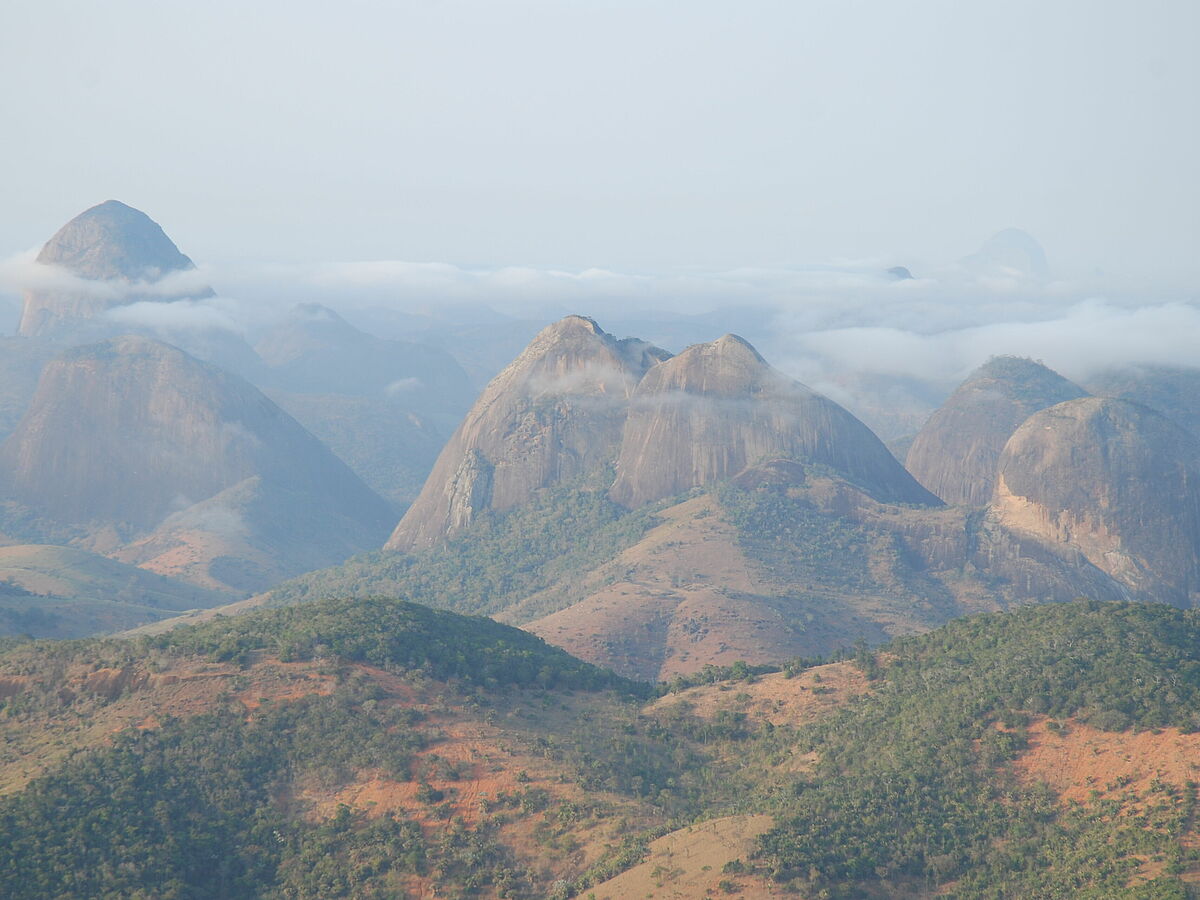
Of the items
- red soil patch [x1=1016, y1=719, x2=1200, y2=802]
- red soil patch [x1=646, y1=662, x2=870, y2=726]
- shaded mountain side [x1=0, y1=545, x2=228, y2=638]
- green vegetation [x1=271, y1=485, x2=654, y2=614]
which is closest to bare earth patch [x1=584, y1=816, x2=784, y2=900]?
red soil patch [x1=1016, y1=719, x2=1200, y2=802]

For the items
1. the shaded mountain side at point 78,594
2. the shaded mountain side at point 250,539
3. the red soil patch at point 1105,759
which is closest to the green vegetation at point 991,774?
the red soil patch at point 1105,759

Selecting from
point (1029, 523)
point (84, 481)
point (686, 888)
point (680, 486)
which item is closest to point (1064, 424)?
point (1029, 523)

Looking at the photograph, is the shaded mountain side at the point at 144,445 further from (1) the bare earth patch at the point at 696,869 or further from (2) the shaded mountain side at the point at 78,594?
(1) the bare earth patch at the point at 696,869

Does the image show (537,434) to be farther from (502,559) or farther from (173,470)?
(173,470)

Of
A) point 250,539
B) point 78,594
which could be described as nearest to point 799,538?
point 78,594

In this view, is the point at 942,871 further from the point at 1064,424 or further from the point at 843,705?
the point at 1064,424

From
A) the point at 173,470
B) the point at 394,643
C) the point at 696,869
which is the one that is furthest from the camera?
the point at 173,470
